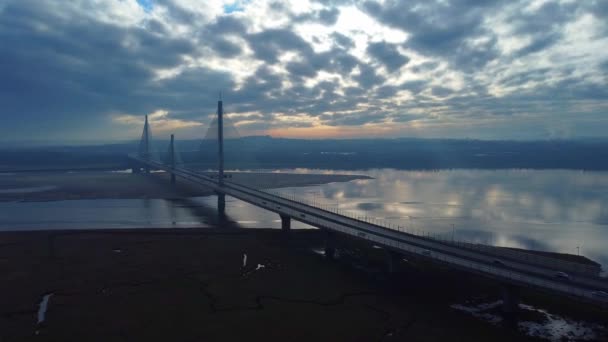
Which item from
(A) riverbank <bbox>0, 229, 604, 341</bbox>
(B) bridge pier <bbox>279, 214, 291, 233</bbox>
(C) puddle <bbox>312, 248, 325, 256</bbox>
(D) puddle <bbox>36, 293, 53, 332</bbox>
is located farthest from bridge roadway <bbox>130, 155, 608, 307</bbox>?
(D) puddle <bbox>36, 293, 53, 332</bbox>

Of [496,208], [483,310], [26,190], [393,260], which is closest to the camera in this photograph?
[483,310]

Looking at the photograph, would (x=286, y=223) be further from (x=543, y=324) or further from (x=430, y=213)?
(x=543, y=324)

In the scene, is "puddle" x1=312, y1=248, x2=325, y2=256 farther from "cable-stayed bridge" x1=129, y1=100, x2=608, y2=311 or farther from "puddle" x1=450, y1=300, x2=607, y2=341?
"puddle" x1=450, y1=300, x2=607, y2=341

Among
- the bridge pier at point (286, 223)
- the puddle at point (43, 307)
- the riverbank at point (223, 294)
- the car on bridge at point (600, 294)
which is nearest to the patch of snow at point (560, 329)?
the riverbank at point (223, 294)

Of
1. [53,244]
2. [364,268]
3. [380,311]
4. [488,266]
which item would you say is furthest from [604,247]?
[53,244]

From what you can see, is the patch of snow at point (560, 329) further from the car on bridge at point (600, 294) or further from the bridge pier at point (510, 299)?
the car on bridge at point (600, 294)

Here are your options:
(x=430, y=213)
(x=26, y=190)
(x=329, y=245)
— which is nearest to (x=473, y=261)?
(x=329, y=245)
